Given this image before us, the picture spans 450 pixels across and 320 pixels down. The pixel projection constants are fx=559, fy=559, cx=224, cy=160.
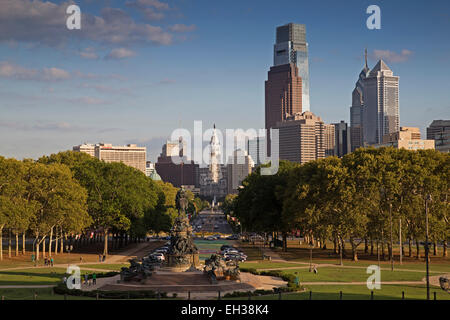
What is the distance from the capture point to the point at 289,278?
6125 cm

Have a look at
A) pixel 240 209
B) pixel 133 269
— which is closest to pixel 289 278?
pixel 133 269

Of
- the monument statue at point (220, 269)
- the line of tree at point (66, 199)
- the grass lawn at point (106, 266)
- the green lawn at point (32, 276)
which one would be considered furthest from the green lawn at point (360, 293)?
the line of tree at point (66, 199)

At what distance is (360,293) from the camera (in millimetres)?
51875

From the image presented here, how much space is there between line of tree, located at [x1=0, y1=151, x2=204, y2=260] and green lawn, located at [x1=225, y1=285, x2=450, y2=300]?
4799cm

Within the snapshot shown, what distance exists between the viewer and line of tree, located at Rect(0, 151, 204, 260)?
88938 mm

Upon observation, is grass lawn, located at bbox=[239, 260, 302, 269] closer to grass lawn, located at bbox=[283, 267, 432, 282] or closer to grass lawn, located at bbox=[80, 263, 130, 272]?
grass lawn, located at bbox=[283, 267, 432, 282]

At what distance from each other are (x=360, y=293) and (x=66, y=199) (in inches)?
2194

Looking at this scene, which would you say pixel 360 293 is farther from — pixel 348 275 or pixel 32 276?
pixel 32 276

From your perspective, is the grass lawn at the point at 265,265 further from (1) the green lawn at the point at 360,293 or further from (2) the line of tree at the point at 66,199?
(2) the line of tree at the point at 66,199

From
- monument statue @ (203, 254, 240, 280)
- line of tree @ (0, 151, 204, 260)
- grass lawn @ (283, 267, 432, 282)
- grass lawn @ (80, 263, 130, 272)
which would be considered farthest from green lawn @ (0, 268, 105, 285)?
grass lawn @ (283, 267, 432, 282)

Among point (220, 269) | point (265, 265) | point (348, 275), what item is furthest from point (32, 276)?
point (348, 275)

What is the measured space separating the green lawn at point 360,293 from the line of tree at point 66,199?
48.0 metres

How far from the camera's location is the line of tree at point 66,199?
8894 centimetres
